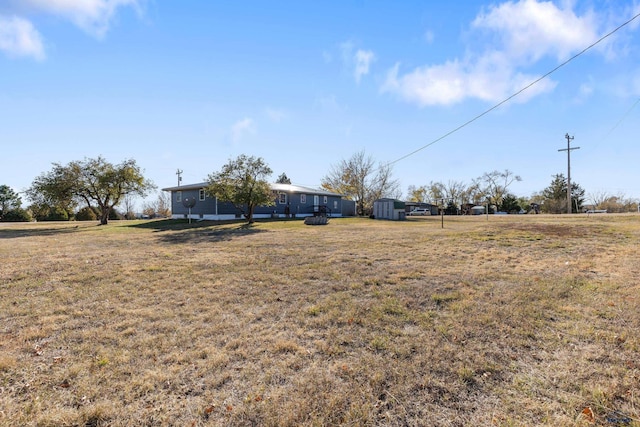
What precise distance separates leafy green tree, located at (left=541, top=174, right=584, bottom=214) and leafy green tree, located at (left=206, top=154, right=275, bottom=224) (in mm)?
46564

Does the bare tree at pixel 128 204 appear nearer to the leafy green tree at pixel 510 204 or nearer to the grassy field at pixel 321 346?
the grassy field at pixel 321 346

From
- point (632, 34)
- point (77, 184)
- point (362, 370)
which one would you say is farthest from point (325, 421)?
point (77, 184)

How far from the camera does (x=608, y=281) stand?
5797mm

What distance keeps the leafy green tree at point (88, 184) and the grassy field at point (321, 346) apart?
17.7 meters

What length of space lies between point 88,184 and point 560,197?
6083 centimetres

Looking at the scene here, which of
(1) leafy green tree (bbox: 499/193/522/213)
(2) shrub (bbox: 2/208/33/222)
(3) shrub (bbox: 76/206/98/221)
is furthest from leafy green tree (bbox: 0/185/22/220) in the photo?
(1) leafy green tree (bbox: 499/193/522/213)

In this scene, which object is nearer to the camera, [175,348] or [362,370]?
[362,370]

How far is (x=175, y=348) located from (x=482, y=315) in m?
3.97

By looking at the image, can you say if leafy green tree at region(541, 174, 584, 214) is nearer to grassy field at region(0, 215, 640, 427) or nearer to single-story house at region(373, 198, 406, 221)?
single-story house at region(373, 198, 406, 221)

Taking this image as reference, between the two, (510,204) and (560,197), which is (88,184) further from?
(560,197)

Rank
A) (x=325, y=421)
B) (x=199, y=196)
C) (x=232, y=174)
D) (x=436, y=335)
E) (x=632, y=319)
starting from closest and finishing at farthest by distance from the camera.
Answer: (x=325, y=421), (x=436, y=335), (x=632, y=319), (x=232, y=174), (x=199, y=196)

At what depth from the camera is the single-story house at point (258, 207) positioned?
2673cm

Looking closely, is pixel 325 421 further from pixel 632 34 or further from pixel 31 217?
pixel 31 217

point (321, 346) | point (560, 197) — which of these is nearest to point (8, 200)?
point (321, 346)
